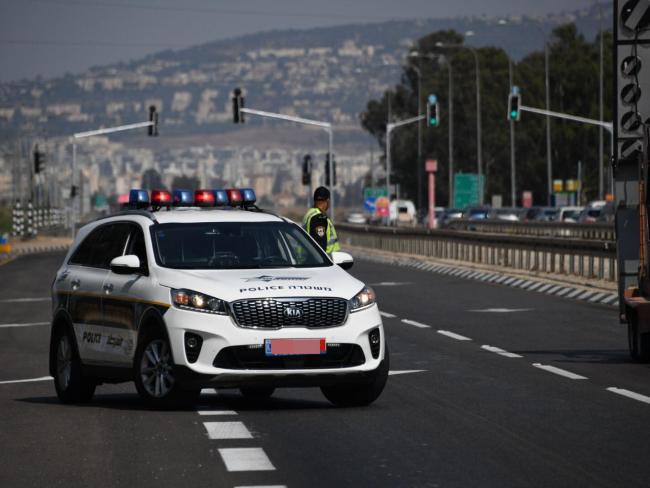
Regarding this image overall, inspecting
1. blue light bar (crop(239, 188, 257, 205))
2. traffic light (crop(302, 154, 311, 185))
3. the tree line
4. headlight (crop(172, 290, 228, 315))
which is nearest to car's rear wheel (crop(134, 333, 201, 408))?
headlight (crop(172, 290, 228, 315))

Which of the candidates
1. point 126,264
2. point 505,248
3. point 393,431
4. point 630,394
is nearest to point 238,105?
point 505,248


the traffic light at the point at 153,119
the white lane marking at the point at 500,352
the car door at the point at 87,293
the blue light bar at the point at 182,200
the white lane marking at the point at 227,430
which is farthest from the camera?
the traffic light at the point at 153,119

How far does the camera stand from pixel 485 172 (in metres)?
140

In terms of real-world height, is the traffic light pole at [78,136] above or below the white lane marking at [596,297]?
above

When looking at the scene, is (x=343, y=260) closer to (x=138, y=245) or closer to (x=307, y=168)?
(x=138, y=245)

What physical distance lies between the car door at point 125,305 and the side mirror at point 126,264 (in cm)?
8

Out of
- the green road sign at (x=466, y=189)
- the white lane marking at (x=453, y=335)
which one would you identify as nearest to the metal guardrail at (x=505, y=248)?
the white lane marking at (x=453, y=335)

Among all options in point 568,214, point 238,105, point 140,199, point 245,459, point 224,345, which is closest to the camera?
point 245,459

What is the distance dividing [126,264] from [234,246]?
0.89m

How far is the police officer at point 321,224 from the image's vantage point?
20031 millimetres

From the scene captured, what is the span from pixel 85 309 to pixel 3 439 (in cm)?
282

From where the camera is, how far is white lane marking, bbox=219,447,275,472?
34.6 ft

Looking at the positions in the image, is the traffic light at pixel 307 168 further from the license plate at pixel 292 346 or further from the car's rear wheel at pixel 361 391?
the license plate at pixel 292 346

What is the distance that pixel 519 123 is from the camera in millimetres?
137000
